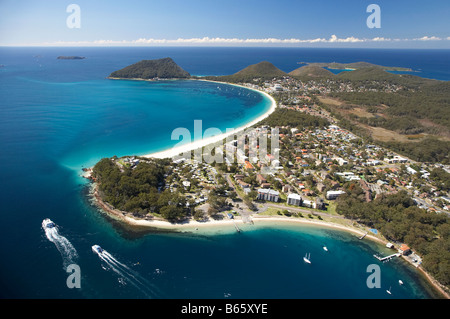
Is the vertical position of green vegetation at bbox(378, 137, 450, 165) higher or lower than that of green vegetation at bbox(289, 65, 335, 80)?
lower

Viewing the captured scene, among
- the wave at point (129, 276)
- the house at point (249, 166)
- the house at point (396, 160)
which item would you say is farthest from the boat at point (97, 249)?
the house at point (396, 160)

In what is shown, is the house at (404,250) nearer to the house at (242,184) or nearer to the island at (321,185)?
the island at (321,185)

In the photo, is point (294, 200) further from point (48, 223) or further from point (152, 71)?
point (152, 71)

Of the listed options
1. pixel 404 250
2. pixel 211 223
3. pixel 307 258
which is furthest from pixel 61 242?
pixel 404 250

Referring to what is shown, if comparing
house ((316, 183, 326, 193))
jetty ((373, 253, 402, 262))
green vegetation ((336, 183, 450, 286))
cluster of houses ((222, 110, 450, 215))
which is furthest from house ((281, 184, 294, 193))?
jetty ((373, 253, 402, 262))

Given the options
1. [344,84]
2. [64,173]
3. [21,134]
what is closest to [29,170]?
[64,173]

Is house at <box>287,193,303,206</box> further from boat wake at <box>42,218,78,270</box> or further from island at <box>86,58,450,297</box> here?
boat wake at <box>42,218,78,270</box>
